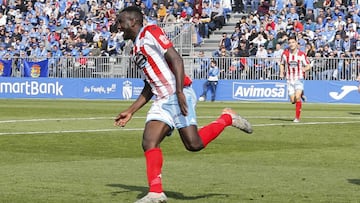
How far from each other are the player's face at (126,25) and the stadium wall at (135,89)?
95.9ft

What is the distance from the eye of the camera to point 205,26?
46406 millimetres

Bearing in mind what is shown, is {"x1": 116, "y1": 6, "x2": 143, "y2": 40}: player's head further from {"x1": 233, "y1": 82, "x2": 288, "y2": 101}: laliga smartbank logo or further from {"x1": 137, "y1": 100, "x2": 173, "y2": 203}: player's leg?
{"x1": 233, "y1": 82, "x2": 288, "y2": 101}: laliga smartbank logo

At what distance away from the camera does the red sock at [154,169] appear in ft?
31.1

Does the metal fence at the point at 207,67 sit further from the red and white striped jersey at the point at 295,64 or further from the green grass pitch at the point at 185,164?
the green grass pitch at the point at 185,164

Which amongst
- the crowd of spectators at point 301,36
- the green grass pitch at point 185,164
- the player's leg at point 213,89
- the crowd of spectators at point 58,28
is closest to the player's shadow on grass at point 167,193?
the green grass pitch at point 185,164

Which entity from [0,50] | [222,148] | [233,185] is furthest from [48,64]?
[233,185]

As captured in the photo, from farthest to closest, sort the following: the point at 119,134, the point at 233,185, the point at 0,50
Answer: the point at 0,50
the point at 119,134
the point at 233,185

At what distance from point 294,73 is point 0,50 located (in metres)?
26.9

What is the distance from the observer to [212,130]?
1054 centimetres

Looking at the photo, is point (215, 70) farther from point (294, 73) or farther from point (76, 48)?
point (294, 73)

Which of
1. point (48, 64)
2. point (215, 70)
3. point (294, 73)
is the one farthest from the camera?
point (48, 64)

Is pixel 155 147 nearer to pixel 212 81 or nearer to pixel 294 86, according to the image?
pixel 294 86

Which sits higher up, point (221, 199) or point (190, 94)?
point (190, 94)

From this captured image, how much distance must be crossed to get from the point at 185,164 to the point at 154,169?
13.9 feet
